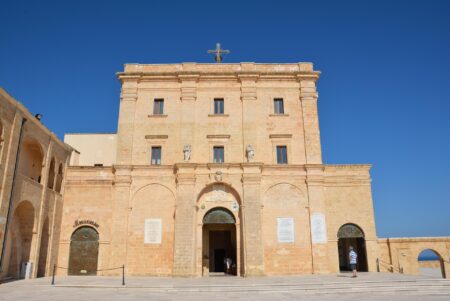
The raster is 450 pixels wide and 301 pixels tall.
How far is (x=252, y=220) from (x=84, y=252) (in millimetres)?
11327

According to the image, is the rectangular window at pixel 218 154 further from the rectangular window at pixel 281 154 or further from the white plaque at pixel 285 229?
the white plaque at pixel 285 229

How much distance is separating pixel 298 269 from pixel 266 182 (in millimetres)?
6043

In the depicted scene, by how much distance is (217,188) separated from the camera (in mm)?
26125

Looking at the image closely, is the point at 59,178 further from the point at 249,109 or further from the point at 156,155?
the point at 249,109

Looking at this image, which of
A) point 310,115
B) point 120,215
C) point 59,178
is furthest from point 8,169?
point 310,115

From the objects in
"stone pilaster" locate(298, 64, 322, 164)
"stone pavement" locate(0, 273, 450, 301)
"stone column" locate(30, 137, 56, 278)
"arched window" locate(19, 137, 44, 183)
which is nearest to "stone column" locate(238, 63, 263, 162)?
"stone pilaster" locate(298, 64, 322, 164)

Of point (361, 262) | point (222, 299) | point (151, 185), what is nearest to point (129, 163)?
point (151, 185)

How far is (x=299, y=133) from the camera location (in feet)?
89.9

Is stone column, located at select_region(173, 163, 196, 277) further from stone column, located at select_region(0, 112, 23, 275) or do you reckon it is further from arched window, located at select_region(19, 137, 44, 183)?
stone column, located at select_region(0, 112, 23, 275)

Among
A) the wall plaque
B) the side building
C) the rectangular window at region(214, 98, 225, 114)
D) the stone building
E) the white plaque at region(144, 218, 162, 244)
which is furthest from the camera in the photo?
the rectangular window at region(214, 98, 225, 114)

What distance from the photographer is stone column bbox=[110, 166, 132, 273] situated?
2453 centimetres

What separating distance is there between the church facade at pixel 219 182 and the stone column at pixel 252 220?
7 cm

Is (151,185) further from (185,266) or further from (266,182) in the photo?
(266,182)

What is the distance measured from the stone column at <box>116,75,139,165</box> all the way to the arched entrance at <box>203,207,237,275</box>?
711cm
